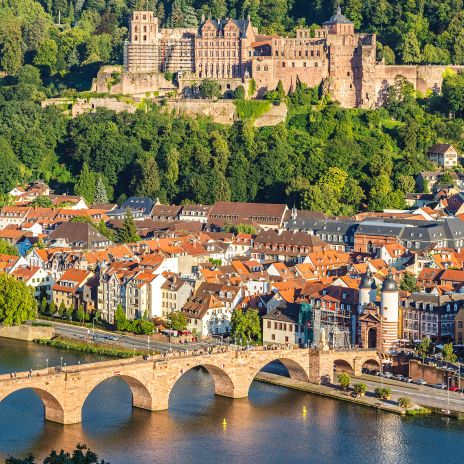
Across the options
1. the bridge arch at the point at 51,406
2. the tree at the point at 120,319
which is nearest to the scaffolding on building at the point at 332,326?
the tree at the point at 120,319

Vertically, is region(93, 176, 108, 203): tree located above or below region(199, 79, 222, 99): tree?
below

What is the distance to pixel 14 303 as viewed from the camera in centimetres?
5531

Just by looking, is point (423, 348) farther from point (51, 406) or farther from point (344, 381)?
point (51, 406)

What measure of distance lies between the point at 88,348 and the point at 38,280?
25.9ft

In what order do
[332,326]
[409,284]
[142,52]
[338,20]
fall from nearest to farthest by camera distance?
[332,326], [409,284], [338,20], [142,52]

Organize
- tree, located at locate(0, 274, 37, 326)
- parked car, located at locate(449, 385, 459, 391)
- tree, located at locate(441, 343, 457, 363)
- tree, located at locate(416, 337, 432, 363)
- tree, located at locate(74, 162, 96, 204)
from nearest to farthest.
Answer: parked car, located at locate(449, 385, 459, 391), tree, located at locate(441, 343, 457, 363), tree, located at locate(416, 337, 432, 363), tree, located at locate(0, 274, 37, 326), tree, located at locate(74, 162, 96, 204)

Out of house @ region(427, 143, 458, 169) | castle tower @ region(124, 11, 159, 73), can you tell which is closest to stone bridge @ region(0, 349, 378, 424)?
house @ region(427, 143, 458, 169)

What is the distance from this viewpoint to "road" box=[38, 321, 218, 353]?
5159 centimetres

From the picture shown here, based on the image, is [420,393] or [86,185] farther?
[86,185]

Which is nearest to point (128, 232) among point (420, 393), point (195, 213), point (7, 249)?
point (7, 249)

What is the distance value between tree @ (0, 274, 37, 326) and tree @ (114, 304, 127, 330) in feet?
11.2

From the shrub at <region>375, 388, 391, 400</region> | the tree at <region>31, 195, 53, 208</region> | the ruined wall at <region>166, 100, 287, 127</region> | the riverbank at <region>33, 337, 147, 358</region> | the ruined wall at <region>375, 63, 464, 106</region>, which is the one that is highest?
the ruined wall at <region>375, 63, 464, 106</region>

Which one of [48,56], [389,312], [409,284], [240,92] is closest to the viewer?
[389,312]

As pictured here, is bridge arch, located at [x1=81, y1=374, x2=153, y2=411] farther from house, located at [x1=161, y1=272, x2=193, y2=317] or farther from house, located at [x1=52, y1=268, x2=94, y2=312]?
house, located at [x1=52, y1=268, x2=94, y2=312]
